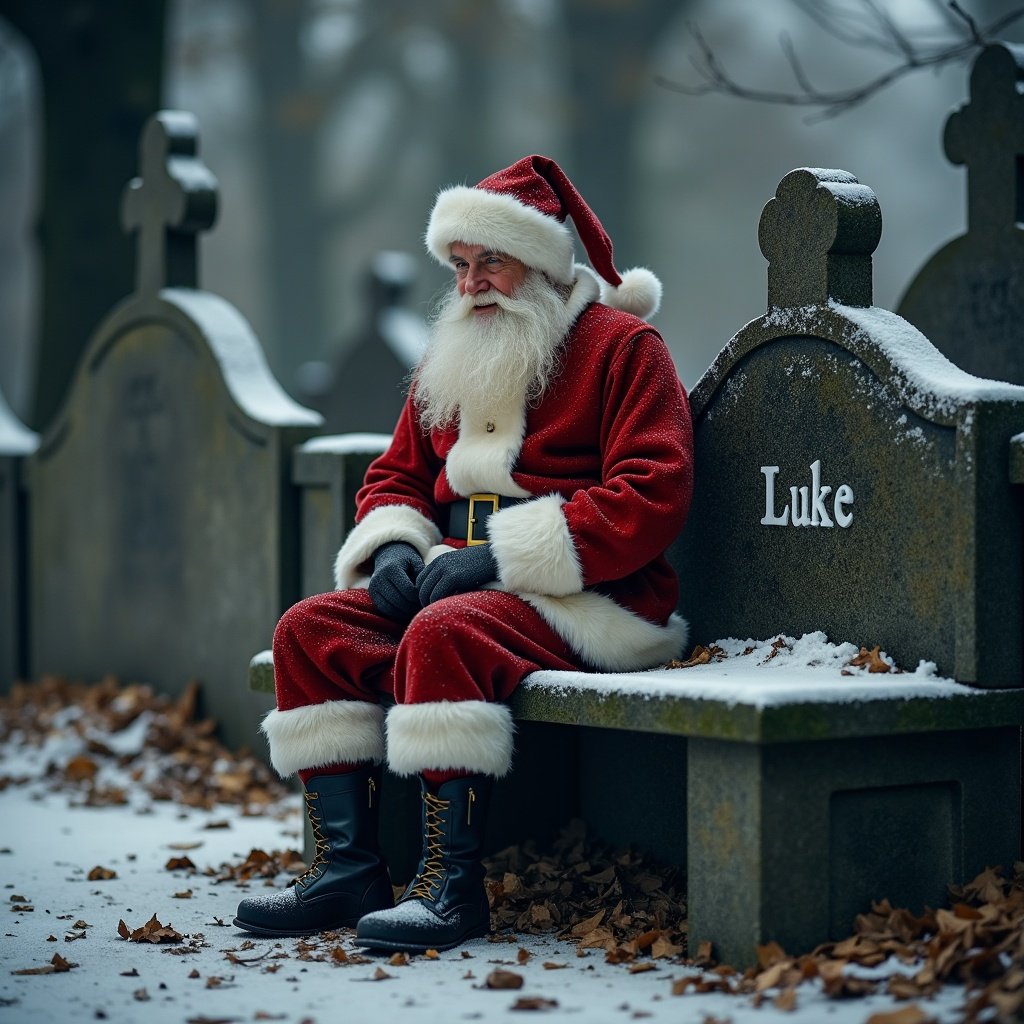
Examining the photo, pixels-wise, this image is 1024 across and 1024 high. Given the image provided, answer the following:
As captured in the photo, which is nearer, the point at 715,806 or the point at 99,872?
the point at 715,806

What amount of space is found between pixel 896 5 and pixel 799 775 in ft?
53.1

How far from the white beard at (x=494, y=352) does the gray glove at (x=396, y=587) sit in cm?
45

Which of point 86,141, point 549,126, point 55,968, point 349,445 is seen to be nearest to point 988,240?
point 349,445

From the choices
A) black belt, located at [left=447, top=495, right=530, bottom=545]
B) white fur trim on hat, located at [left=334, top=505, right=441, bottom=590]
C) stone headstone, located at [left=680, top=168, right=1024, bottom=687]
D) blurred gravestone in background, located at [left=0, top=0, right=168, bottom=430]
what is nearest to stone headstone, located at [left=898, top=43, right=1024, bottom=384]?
stone headstone, located at [left=680, top=168, right=1024, bottom=687]

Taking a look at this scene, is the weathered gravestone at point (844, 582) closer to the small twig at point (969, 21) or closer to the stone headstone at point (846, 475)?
the stone headstone at point (846, 475)

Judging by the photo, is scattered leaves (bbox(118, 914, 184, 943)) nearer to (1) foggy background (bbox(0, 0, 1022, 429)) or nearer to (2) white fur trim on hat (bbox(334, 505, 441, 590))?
(2) white fur trim on hat (bbox(334, 505, 441, 590))

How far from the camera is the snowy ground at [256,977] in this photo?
3.46 m

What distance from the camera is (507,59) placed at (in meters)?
25.4

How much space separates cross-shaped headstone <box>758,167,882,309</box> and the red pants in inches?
43.3

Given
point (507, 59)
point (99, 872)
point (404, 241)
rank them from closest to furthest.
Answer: point (99, 872) → point (507, 59) → point (404, 241)

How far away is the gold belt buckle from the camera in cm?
459

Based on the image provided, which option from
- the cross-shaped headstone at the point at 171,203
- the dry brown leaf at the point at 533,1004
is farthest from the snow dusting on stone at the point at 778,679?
the cross-shaped headstone at the point at 171,203

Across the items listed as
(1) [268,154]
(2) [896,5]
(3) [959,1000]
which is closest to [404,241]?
(1) [268,154]

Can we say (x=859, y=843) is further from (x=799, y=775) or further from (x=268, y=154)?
(x=268, y=154)
